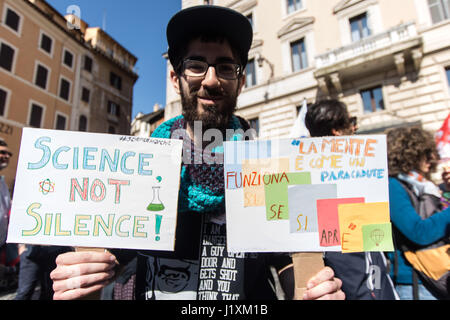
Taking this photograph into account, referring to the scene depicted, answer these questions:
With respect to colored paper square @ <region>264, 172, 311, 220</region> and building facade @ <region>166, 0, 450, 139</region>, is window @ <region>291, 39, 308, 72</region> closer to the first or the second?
building facade @ <region>166, 0, 450, 139</region>

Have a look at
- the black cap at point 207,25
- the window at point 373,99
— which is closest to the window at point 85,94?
the window at point 373,99

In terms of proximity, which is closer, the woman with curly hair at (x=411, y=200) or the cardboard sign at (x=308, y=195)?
the cardboard sign at (x=308, y=195)

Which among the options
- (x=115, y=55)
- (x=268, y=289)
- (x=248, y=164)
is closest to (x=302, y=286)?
(x=268, y=289)

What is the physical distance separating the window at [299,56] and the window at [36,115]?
46.5 feet

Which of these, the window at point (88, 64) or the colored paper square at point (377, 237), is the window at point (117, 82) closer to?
the colored paper square at point (377, 237)

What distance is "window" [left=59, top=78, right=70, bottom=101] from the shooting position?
1470 cm

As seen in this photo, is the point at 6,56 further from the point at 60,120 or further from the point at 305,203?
the point at 305,203

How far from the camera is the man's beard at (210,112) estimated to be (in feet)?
3.76

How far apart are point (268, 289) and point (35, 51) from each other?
1683 cm

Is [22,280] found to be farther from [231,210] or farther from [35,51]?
[35,51]

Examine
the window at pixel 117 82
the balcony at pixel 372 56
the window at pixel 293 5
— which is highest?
the window at pixel 293 5

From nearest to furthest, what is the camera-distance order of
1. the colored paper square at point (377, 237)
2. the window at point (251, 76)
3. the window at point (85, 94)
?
1. the colored paper square at point (377, 237)
2. the window at point (251, 76)
3. the window at point (85, 94)

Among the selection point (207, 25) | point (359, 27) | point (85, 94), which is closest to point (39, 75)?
point (85, 94)

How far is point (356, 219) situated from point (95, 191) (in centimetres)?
102
